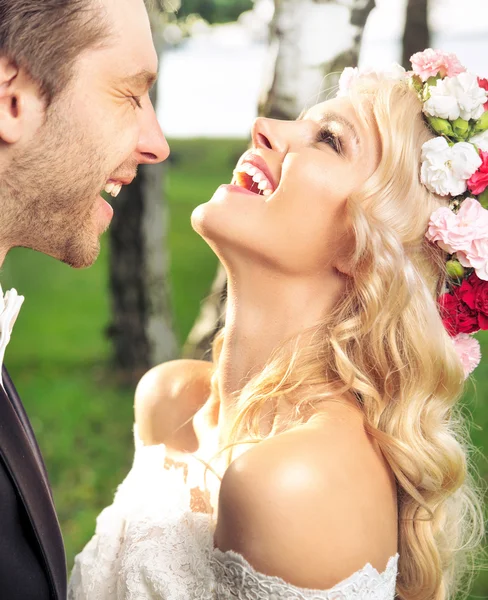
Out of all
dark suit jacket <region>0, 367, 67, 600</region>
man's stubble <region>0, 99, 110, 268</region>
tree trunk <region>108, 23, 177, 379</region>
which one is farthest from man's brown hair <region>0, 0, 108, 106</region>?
tree trunk <region>108, 23, 177, 379</region>

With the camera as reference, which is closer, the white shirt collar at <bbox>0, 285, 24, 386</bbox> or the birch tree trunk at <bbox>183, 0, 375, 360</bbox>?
the white shirt collar at <bbox>0, 285, 24, 386</bbox>

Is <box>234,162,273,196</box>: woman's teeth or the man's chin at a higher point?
<box>234,162,273,196</box>: woman's teeth

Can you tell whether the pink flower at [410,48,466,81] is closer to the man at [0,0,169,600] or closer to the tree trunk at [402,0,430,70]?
the man at [0,0,169,600]

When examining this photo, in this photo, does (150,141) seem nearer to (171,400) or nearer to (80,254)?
A: (80,254)

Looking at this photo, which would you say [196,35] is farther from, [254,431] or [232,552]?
[232,552]

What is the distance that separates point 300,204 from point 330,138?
305 mm

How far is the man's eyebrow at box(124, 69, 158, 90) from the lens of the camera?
288 cm

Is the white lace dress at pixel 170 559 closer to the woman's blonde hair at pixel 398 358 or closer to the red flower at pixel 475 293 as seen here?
the woman's blonde hair at pixel 398 358

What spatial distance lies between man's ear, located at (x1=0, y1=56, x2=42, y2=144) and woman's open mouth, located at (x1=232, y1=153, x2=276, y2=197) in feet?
2.54

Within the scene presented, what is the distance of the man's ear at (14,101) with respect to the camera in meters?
2.65

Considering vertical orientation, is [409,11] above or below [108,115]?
below

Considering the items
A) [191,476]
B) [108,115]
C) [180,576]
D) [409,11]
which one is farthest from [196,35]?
[180,576]

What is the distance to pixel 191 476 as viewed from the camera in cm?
300

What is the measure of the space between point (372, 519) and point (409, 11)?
241 inches
